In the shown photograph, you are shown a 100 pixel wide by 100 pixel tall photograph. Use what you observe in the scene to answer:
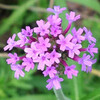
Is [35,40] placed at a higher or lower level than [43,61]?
higher

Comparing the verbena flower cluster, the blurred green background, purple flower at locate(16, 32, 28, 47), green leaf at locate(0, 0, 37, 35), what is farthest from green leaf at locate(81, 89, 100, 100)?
green leaf at locate(0, 0, 37, 35)

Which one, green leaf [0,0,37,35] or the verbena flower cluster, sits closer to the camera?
the verbena flower cluster

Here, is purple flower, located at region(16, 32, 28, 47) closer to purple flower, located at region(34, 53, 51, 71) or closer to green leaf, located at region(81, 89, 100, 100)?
purple flower, located at region(34, 53, 51, 71)

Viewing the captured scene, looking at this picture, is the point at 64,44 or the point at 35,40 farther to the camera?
the point at 35,40

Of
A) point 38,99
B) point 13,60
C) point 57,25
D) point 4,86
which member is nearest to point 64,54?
point 57,25

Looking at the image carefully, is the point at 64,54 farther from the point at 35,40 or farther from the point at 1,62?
the point at 1,62

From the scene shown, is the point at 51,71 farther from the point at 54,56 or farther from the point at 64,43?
the point at 64,43

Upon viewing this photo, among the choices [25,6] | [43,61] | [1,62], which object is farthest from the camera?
[25,6]

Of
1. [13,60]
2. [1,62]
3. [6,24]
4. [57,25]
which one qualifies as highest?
[6,24]

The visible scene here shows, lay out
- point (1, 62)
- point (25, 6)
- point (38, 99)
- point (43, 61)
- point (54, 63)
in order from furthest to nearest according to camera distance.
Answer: point (25, 6)
point (1, 62)
point (38, 99)
point (54, 63)
point (43, 61)
